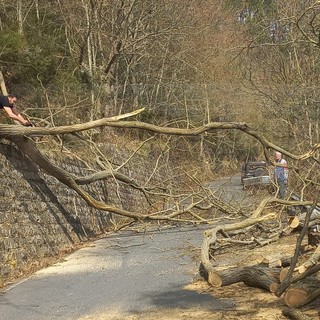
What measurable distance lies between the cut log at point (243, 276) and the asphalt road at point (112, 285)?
288 mm

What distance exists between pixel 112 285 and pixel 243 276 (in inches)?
80.0

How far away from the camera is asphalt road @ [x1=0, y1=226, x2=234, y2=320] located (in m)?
6.63

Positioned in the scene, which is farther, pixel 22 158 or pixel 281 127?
pixel 281 127

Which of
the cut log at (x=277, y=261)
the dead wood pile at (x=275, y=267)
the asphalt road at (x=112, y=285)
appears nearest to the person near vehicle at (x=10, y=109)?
the asphalt road at (x=112, y=285)

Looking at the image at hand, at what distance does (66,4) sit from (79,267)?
13.4 m

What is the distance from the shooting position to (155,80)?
81.7ft

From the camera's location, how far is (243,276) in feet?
23.1

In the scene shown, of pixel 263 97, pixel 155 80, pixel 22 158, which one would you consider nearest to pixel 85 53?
pixel 155 80

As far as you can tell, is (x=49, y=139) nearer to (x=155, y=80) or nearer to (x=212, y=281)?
(x=212, y=281)

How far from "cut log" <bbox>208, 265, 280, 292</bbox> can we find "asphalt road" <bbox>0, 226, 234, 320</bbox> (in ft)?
0.95

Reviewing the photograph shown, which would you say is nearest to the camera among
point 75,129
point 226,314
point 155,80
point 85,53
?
point 226,314

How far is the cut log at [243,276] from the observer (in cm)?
687

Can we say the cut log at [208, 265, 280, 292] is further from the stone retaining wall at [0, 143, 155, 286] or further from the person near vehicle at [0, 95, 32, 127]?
the person near vehicle at [0, 95, 32, 127]

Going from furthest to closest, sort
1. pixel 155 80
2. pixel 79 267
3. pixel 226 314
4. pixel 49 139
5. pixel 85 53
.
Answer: pixel 155 80 → pixel 85 53 → pixel 49 139 → pixel 79 267 → pixel 226 314
